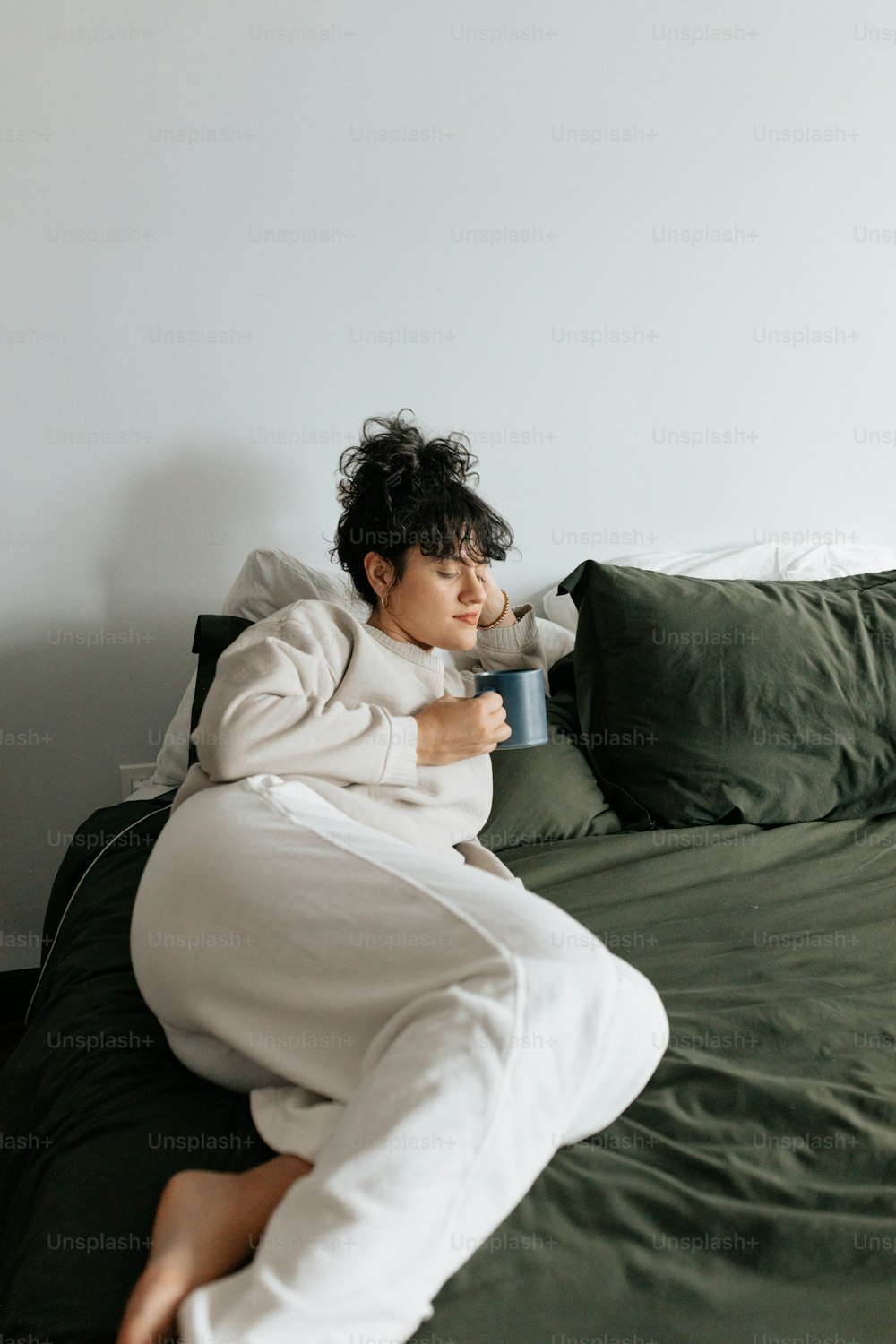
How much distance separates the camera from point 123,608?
2.02 m

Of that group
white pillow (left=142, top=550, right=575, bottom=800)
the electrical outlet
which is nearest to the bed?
white pillow (left=142, top=550, right=575, bottom=800)

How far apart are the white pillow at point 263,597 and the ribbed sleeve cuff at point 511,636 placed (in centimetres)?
6

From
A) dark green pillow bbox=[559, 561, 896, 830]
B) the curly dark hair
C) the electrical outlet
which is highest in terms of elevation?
the curly dark hair

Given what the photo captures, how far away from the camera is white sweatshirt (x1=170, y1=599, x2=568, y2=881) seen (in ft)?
4.10

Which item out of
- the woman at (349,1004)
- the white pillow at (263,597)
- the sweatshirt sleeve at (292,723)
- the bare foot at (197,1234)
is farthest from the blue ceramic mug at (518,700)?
the bare foot at (197,1234)

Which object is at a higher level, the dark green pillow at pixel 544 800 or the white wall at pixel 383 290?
→ the white wall at pixel 383 290

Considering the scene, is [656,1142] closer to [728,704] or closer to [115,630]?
[728,704]

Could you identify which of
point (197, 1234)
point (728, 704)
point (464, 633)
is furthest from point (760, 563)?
point (197, 1234)

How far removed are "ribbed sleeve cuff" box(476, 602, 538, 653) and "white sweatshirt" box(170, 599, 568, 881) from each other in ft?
0.74

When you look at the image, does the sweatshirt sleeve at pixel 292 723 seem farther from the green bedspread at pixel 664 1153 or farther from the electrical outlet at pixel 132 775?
the electrical outlet at pixel 132 775

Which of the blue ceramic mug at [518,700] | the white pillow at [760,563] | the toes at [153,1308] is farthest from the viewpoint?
the white pillow at [760,563]

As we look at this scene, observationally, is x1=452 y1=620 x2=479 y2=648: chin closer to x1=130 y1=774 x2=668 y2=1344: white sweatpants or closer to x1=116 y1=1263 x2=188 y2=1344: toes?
x1=130 y1=774 x2=668 y2=1344: white sweatpants

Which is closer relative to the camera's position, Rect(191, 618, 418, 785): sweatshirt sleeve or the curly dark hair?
Rect(191, 618, 418, 785): sweatshirt sleeve

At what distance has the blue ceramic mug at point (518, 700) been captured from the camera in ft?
4.77
